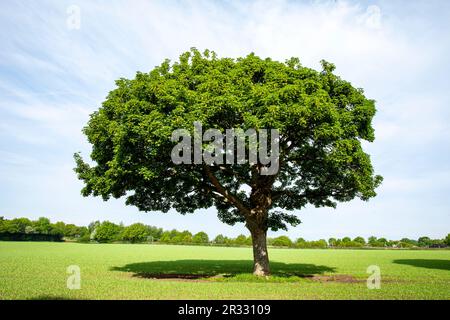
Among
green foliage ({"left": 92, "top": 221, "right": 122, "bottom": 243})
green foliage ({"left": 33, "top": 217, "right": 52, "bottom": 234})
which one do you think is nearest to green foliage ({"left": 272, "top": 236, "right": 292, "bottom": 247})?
green foliage ({"left": 92, "top": 221, "right": 122, "bottom": 243})

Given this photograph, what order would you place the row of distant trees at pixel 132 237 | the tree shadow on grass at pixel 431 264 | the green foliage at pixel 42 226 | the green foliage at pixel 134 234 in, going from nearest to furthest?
the tree shadow on grass at pixel 431 264 → the row of distant trees at pixel 132 237 → the green foliage at pixel 134 234 → the green foliage at pixel 42 226

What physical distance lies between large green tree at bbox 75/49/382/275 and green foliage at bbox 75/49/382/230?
7 centimetres

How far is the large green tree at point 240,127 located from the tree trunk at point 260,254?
0.25 ft

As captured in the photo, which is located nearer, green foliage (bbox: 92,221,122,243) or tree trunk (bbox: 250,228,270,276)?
tree trunk (bbox: 250,228,270,276)

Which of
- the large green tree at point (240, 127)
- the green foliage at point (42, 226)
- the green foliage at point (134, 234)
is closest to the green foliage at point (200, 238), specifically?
the green foliage at point (134, 234)

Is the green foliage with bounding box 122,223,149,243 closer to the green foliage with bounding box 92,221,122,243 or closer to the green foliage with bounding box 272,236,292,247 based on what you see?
the green foliage with bounding box 92,221,122,243

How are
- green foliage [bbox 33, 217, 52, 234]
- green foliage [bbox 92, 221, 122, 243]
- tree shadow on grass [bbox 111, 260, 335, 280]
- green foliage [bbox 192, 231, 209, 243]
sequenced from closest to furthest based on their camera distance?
tree shadow on grass [bbox 111, 260, 335, 280] → green foliage [bbox 192, 231, 209, 243] → green foliage [bbox 92, 221, 122, 243] → green foliage [bbox 33, 217, 52, 234]

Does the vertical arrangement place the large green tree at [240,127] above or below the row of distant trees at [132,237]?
above

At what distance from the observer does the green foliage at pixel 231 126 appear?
2011cm

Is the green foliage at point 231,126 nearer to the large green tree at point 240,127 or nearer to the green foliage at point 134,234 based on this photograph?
the large green tree at point 240,127

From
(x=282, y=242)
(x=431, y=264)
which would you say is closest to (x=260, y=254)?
(x=431, y=264)

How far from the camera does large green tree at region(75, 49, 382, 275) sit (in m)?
20.1
